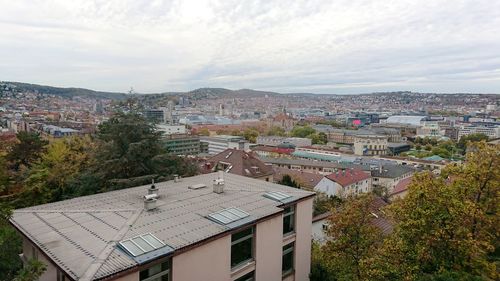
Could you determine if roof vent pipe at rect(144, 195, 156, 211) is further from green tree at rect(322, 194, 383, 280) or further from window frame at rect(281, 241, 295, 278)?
green tree at rect(322, 194, 383, 280)

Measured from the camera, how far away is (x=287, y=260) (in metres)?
13.7

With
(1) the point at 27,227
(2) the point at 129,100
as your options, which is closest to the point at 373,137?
(2) the point at 129,100

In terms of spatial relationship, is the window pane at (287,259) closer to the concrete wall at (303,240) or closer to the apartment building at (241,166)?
the concrete wall at (303,240)

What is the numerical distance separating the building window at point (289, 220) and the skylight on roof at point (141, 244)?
5.74 m

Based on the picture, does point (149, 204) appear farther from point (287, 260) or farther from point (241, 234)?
point (287, 260)

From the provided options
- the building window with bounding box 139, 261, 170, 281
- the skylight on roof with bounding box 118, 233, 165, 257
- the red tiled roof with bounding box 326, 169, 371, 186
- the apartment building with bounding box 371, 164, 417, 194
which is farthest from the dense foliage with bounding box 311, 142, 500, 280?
the apartment building with bounding box 371, 164, 417, 194

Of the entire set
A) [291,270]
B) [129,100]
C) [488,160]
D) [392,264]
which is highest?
[129,100]

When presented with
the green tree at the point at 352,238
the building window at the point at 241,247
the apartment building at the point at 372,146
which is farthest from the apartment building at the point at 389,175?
the building window at the point at 241,247

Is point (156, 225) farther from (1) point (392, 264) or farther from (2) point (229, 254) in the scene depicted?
(1) point (392, 264)

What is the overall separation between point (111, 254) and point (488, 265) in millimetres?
11091

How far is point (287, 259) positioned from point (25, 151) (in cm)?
2381

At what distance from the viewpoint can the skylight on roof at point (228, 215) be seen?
1080 cm

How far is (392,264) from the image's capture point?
10758mm

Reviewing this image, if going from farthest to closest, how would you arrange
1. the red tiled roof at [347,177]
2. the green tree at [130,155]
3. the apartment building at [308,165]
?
the apartment building at [308,165]
the red tiled roof at [347,177]
the green tree at [130,155]
